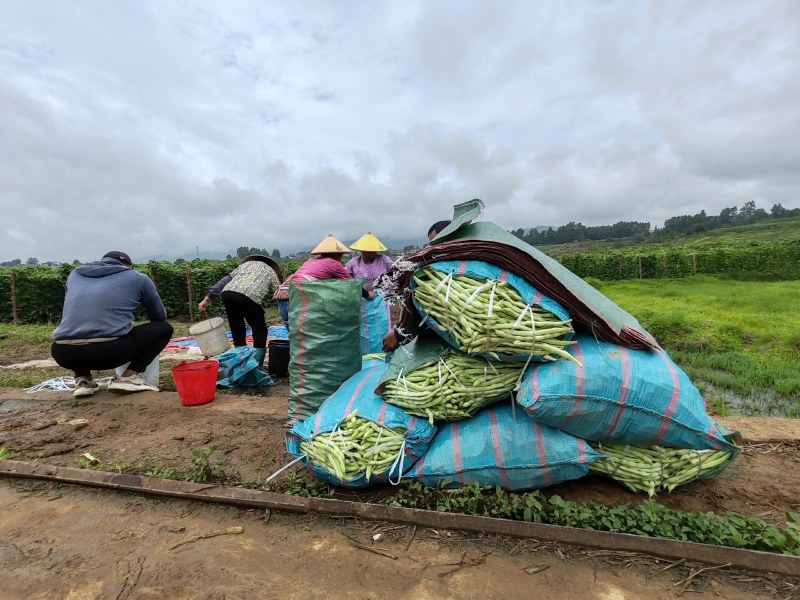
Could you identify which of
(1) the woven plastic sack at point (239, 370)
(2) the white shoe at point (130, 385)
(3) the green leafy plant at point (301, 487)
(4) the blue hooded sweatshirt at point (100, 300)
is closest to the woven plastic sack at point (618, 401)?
(3) the green leafy plant at point (301, 487)

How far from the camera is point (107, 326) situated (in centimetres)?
434

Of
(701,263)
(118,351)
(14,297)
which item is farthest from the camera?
(701,263)

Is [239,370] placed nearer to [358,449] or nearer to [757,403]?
[358,449]

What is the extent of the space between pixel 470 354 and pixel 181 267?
1400 cm

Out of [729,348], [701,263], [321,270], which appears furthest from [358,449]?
[701,263]

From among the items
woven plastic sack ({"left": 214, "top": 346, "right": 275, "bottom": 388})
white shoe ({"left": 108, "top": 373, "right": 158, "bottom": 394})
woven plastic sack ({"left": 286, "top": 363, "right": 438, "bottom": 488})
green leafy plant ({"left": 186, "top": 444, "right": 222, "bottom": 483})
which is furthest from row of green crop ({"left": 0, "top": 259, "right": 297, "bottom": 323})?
woven plastic sack ({"left": 286, "top": 363, "right": 438, "bottom": 488})

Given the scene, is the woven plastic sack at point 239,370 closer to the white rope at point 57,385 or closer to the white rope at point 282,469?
the white rope at point 57,385

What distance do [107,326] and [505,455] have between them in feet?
13.2

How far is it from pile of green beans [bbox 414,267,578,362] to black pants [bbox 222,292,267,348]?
353 centimetres

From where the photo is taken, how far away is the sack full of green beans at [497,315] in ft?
7.11

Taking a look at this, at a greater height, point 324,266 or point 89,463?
point 324,266

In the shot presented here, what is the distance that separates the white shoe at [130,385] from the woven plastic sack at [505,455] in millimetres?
3735

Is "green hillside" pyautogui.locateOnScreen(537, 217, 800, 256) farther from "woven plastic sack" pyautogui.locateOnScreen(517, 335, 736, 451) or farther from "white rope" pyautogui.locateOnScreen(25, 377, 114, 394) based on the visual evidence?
"woven plastic sack" pyautogui.locateOnScreen(517, 335, 736, 451)

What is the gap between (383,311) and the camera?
472cm
